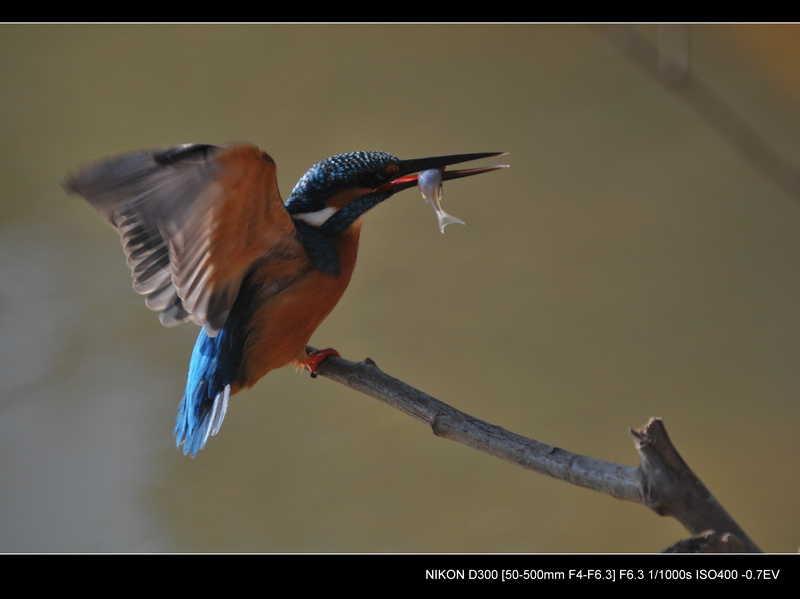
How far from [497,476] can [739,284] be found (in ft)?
3.94

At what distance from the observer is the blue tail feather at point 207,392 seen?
167 cm

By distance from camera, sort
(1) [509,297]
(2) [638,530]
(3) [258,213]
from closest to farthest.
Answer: (3) [258,213] < (2) [638,530] < (1) [509,297]

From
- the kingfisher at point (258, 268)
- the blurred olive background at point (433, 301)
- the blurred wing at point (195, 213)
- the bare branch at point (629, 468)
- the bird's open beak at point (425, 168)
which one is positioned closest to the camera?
the bare branch at point (629, 468)

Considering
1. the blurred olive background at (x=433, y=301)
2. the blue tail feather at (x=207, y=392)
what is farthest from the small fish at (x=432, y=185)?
the blurred olive background at (x=433, y=301)

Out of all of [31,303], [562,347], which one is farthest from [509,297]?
[31,303]

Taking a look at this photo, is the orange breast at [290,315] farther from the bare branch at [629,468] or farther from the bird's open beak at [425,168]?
the bare branch at [629,468]

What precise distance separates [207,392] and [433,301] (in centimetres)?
155

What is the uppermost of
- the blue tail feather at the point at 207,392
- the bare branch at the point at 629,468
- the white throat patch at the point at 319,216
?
the white throat patch at the point at 319,216

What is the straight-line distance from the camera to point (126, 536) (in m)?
2.44

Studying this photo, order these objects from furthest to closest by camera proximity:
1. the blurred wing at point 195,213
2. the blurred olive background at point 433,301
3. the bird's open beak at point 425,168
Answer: the blurred olive background at point 433,301 < the bird's open beak at point 425,168 < the blurred wing at point 195,213

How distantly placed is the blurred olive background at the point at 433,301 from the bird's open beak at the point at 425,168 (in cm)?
113

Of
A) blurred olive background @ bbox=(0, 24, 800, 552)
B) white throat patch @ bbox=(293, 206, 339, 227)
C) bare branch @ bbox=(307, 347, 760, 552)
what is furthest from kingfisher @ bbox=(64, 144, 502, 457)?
blurred olive background @ bbox=(0, 24, 800, 552)

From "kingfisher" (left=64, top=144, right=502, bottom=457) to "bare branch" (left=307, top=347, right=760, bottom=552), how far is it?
0.34 m

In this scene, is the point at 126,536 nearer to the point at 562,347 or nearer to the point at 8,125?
the point at 562,347
